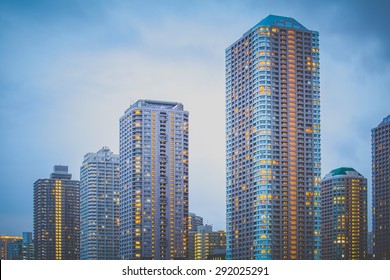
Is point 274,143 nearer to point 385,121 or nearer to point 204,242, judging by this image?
point 385,121

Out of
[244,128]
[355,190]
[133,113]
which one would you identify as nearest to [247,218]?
[244,128]

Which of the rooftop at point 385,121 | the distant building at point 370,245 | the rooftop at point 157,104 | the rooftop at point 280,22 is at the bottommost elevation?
the distant building at point 370,245

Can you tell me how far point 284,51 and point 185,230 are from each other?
1466 inches

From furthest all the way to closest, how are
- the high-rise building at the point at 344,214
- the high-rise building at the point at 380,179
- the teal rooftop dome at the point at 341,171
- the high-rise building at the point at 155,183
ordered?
the teal rooftop dome at the point at 341,171 → the high-rise building at the point at 344,214 → the high-rise building at the point at 380,179 → the high-rise building at the point at 155,183

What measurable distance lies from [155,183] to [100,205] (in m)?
38.5

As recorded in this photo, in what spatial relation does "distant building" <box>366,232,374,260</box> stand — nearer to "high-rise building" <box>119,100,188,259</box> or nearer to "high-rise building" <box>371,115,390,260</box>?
"high-rise building" <box>371,115,390,260</box>

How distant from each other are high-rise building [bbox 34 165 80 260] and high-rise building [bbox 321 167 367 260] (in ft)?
215

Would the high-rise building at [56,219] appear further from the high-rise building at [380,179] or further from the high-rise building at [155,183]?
the high-rise building at [380,179]

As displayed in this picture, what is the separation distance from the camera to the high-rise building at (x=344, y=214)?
149 metres

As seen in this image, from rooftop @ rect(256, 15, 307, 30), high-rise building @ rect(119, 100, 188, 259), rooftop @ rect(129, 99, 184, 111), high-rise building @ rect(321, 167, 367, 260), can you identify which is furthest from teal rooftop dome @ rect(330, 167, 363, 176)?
rooftop @ rect(256, 15, 307, 30)

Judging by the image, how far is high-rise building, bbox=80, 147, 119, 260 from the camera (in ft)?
508

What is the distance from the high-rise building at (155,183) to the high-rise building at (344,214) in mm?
39227

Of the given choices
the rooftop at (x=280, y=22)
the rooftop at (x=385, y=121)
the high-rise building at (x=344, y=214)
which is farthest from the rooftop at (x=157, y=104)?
the high-rise building at (x=344, y=214)
